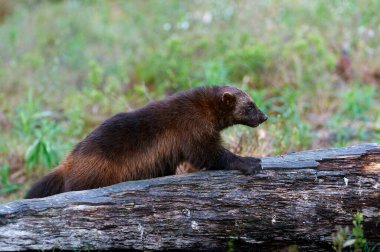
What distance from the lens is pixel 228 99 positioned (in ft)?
16.1

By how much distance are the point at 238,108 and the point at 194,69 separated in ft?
14.6

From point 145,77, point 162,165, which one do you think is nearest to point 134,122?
point 162,165

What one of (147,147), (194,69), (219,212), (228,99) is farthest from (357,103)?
(219,212)

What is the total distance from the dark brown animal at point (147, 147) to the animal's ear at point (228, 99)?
15cm

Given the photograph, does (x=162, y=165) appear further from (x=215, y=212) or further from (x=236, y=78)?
(x=236, y=78)

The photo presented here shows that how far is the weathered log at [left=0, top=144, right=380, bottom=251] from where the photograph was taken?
388cm

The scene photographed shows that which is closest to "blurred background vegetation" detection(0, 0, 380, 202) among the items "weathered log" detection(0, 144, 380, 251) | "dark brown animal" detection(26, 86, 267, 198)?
"dark brown animal" detection(26, 86, 267, 198)

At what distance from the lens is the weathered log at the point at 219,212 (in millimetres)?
3875

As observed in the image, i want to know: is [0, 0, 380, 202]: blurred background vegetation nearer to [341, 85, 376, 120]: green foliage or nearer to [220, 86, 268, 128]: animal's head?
[341, 85, 376, 120]: green foliage

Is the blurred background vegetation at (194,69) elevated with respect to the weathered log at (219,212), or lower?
elevated

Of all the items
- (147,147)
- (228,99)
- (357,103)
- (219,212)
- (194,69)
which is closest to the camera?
(219,212)

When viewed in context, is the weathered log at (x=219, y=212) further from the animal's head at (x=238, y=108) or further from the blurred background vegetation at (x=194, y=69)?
the blurred background vegetation at (x=194, y=69)

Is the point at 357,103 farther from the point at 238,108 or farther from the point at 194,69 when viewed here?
the point at 238,108

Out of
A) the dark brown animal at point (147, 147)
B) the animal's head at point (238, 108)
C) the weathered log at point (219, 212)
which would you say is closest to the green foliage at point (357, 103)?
the animal's head at point (238, 108)
